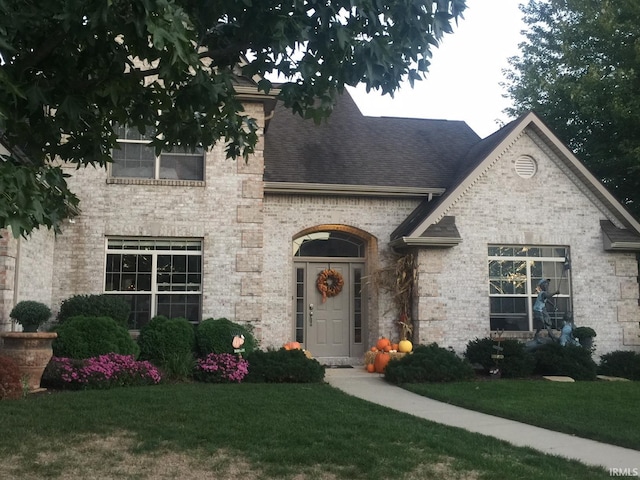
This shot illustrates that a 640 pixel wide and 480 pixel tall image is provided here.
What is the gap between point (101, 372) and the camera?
33.4 feet

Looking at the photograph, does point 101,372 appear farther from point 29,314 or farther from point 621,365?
point 621,365

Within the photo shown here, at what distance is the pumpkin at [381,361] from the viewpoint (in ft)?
43.3

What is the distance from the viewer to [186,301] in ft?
44.4

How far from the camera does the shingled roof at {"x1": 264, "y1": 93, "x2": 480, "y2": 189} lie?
15.2 m

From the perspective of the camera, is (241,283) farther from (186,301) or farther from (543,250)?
(543,250)

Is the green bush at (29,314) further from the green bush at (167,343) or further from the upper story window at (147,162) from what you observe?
the upper story window at (147,162)

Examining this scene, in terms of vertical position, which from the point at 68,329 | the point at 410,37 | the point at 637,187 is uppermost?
the point at 637,187

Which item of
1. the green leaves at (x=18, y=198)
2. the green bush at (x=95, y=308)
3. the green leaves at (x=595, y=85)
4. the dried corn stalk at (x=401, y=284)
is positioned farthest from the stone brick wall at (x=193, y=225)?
the green leaves at (x=595, y=85)

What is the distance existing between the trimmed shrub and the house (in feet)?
12.4

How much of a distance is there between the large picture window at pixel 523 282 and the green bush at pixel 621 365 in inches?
48.7

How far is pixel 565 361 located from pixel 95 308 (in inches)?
366

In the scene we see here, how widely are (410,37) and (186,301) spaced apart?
910 cm

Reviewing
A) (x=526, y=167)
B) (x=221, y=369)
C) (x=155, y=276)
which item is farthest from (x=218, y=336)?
(x=526, y=167)

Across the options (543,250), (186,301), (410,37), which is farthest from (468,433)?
(543,250)
